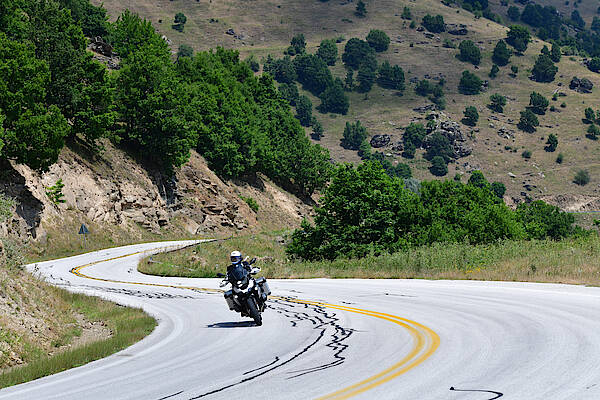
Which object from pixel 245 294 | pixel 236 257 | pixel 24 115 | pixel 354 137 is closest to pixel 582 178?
pixel 354 137

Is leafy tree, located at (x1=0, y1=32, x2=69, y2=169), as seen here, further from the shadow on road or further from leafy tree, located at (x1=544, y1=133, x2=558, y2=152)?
leafy tree, located at (x1=544, y1=133, x2=558, y2=152)

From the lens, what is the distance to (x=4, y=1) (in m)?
57.5

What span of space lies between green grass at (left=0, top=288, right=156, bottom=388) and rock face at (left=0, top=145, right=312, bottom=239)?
25.5 meters

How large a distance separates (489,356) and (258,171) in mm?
82689

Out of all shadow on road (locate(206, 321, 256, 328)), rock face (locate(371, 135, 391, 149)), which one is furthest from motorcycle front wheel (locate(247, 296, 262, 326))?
rock face (locate(371, 135, 391, 149))

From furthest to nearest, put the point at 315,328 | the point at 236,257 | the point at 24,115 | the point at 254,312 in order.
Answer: the point at 24,115, the point at 236,257, the point at 254,312, the point at 315,328

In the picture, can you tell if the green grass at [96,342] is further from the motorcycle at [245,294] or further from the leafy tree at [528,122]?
the leafy tree at [528,122]

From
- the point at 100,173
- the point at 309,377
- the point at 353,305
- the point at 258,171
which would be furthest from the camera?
the point at 258,171

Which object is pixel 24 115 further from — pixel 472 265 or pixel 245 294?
pixel 245 294

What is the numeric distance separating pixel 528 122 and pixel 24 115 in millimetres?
179624

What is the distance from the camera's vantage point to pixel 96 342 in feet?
41.5

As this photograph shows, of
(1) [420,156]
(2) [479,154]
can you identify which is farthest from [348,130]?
(2) [479,154]

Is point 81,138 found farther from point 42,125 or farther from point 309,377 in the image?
point 309,377

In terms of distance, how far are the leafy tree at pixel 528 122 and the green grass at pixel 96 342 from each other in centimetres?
19375
